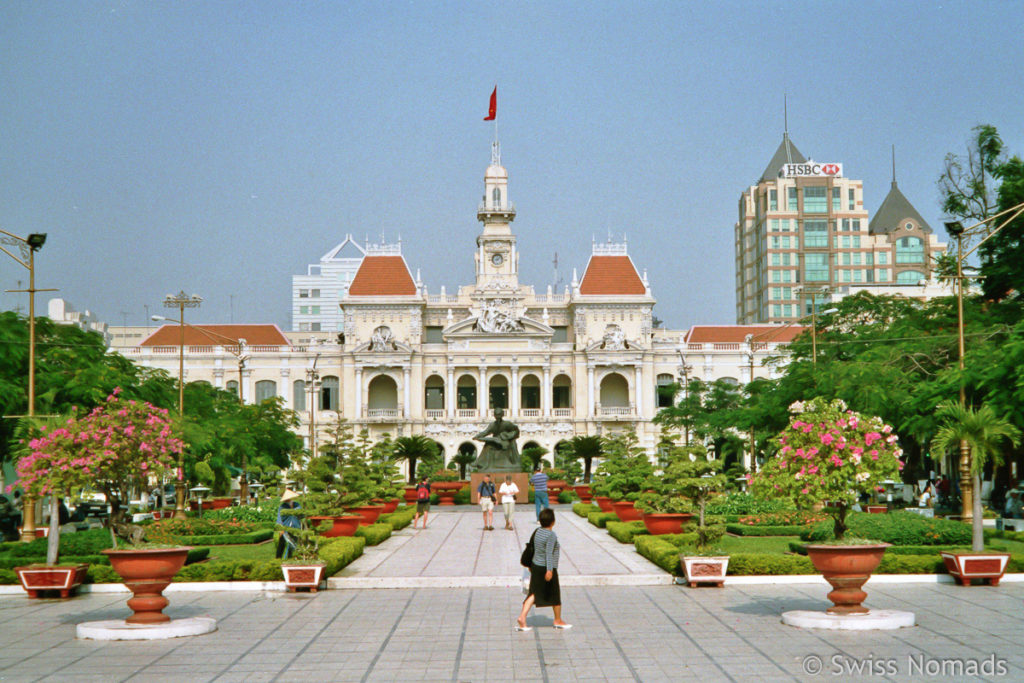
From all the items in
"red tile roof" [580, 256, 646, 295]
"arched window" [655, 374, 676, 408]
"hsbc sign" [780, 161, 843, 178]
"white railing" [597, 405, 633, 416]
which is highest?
"hsbc sign" [780, 161, 843, 178]

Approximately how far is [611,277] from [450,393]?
1516cm

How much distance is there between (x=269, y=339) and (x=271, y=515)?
5635 centimetres

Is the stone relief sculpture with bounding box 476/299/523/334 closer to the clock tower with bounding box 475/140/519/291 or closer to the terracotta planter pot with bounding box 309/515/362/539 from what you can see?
the clock tower with bounding box 475/140/519/291

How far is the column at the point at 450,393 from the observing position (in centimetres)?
8175

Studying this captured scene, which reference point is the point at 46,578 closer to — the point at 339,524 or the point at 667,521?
the point at 339,524

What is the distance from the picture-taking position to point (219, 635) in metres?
14.7

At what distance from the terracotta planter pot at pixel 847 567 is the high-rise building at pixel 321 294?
455 ft

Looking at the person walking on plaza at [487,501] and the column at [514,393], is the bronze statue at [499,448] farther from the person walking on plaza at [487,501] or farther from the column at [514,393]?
the column at [514,393]

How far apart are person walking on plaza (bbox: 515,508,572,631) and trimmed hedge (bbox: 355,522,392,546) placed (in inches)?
456

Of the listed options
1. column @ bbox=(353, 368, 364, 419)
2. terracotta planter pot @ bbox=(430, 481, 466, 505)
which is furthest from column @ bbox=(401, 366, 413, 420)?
terracotta planter pot @ bbox=(430, 481, 466, 505)

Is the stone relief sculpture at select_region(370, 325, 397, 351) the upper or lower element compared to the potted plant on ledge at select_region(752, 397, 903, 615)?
upper

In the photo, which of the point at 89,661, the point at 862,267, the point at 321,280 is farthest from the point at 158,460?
the point at 321,280

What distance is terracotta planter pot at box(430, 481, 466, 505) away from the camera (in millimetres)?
50550

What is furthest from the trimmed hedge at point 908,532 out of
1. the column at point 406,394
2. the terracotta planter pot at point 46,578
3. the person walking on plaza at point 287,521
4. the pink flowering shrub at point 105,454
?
the column at point 406,394
